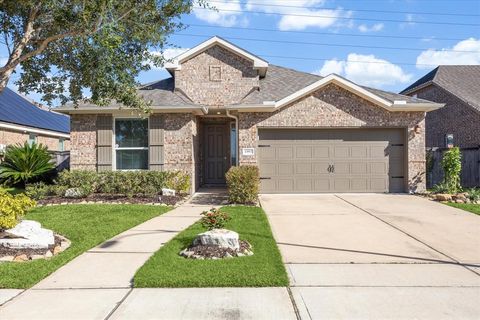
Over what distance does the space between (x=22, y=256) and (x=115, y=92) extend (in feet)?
12.1

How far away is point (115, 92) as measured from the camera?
8.24m

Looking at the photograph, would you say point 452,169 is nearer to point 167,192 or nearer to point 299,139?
point 299,139

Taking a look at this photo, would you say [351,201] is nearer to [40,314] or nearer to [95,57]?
[95,57]

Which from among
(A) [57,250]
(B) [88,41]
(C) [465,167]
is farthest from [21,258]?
(C) [465,167]

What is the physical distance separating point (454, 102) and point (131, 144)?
15.9m

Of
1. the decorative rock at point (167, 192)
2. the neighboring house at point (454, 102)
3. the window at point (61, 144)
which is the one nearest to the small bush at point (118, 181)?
the decorative rock at point (167, 192)

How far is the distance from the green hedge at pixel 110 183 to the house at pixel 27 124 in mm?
6045

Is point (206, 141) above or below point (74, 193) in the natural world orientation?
above

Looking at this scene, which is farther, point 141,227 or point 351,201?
point 351,201

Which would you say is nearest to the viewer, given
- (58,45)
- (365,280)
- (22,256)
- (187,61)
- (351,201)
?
(365,280)

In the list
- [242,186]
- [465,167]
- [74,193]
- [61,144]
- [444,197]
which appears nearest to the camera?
[242,186]

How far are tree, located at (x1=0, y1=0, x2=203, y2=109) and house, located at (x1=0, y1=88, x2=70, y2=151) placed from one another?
987cm

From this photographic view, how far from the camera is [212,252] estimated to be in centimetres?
589

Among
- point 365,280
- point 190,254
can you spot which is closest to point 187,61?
point 190,254
